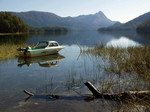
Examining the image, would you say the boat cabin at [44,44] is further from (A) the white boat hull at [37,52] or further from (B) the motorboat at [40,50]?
(A) the white boat hull at [37,52]

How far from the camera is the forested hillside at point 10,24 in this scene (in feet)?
380

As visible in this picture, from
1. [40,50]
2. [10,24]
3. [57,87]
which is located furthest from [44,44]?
[10,24]

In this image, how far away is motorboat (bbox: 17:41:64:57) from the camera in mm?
28703

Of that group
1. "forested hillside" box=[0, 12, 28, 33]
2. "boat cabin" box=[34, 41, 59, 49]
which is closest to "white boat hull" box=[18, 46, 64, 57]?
"boat cabin" box=[34, 41, 59, 49]

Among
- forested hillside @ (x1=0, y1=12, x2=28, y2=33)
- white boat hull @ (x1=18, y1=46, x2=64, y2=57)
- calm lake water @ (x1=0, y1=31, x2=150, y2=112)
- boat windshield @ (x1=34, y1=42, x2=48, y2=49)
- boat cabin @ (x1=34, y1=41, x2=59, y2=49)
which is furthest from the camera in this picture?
forested hillside @ (x1=0, y1=12, x2=28, y2=33)

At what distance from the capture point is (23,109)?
11344 millimetres

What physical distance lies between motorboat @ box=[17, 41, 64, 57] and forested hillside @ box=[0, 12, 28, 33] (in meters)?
86.7

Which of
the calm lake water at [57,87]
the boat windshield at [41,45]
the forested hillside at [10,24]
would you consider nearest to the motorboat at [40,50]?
the boat windshield at [41,45]

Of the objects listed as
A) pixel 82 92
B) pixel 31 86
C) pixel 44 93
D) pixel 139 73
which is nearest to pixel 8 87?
pixel 31 86

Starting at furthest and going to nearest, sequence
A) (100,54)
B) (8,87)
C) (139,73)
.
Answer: (100,54), (139,73), (8,87)

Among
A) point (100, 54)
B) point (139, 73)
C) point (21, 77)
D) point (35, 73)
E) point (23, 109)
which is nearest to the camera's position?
point (23, 109)

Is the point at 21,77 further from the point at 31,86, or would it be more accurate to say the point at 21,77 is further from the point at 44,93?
the point at 44,93

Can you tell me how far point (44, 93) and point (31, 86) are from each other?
78.3 inches

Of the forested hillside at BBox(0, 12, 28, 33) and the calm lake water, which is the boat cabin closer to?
the calm lake water
